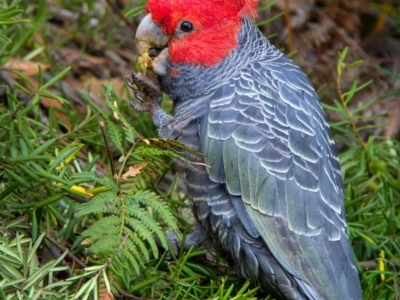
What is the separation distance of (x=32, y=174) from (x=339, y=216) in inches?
52.3

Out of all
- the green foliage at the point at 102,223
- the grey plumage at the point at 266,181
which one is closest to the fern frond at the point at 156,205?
the green foliage at the point at 102,223

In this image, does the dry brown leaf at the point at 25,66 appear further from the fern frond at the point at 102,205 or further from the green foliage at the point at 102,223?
the fern frond at the point at 102,205

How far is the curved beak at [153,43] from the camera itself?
125 inches

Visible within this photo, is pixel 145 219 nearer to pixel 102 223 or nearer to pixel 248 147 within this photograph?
pixel 102 223

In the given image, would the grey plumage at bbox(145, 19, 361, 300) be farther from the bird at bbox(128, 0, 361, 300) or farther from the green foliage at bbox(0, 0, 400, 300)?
the green foliage at bbox(0, 0, 400, 300)

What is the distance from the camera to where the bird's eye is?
315cm

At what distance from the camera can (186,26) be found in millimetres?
3158

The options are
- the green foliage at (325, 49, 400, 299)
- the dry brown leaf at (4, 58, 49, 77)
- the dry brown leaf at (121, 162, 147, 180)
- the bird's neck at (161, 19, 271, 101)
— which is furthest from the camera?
the dry brown leaf at (4, 58, 49, 77)

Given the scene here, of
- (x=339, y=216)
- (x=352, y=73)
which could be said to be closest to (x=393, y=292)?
(x=339, y=216)

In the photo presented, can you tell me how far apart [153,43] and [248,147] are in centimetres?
69

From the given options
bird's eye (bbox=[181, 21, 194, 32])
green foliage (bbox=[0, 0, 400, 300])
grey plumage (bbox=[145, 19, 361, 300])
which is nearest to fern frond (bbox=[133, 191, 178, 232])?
green foliage (bbox=[0, 0, 400, 300])

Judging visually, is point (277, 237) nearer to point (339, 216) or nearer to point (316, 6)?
point (339, 216)

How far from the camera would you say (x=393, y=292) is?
118 inches

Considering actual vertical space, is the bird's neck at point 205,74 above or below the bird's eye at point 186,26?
below
